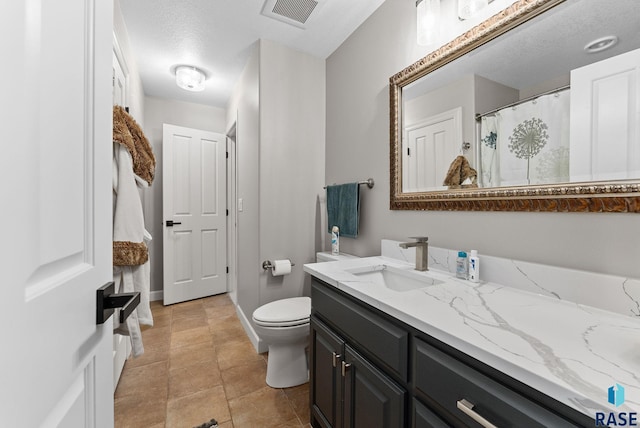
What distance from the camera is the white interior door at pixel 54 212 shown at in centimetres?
34

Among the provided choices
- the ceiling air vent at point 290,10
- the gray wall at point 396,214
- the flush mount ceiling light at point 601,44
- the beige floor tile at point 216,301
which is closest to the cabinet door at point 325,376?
the gray wall at point 396,214

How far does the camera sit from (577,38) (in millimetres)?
951

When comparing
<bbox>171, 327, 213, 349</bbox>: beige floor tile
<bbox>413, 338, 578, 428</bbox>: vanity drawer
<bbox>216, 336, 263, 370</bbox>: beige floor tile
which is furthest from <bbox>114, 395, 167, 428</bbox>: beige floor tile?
<bbox>413, 338, 578, 428</bbox>: vanity drawer

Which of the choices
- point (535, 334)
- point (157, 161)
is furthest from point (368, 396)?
point (157, 161)

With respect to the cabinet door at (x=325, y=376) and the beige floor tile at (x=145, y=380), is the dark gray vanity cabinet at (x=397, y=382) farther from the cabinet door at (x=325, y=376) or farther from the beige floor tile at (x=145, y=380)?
the beige floor tile at (x=145, y=380)

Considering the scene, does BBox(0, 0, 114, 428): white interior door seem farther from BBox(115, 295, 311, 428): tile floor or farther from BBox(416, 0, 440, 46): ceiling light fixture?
BBox(416, 0, 440, 46): ceiling light fixture

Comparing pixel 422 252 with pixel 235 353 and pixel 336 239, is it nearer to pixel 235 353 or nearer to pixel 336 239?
pixel 336 239

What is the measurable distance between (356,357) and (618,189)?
3.38 ft

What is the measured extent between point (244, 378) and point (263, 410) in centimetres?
35

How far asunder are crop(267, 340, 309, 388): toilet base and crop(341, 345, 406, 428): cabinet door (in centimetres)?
75

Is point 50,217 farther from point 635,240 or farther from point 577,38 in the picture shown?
point 577,38

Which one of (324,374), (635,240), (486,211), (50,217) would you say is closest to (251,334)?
(324,374)

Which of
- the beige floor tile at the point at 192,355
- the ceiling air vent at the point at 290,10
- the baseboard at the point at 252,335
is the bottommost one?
the beige floor tile at the point at 192,355

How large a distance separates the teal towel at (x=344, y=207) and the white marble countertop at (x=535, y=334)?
0.88 metres
